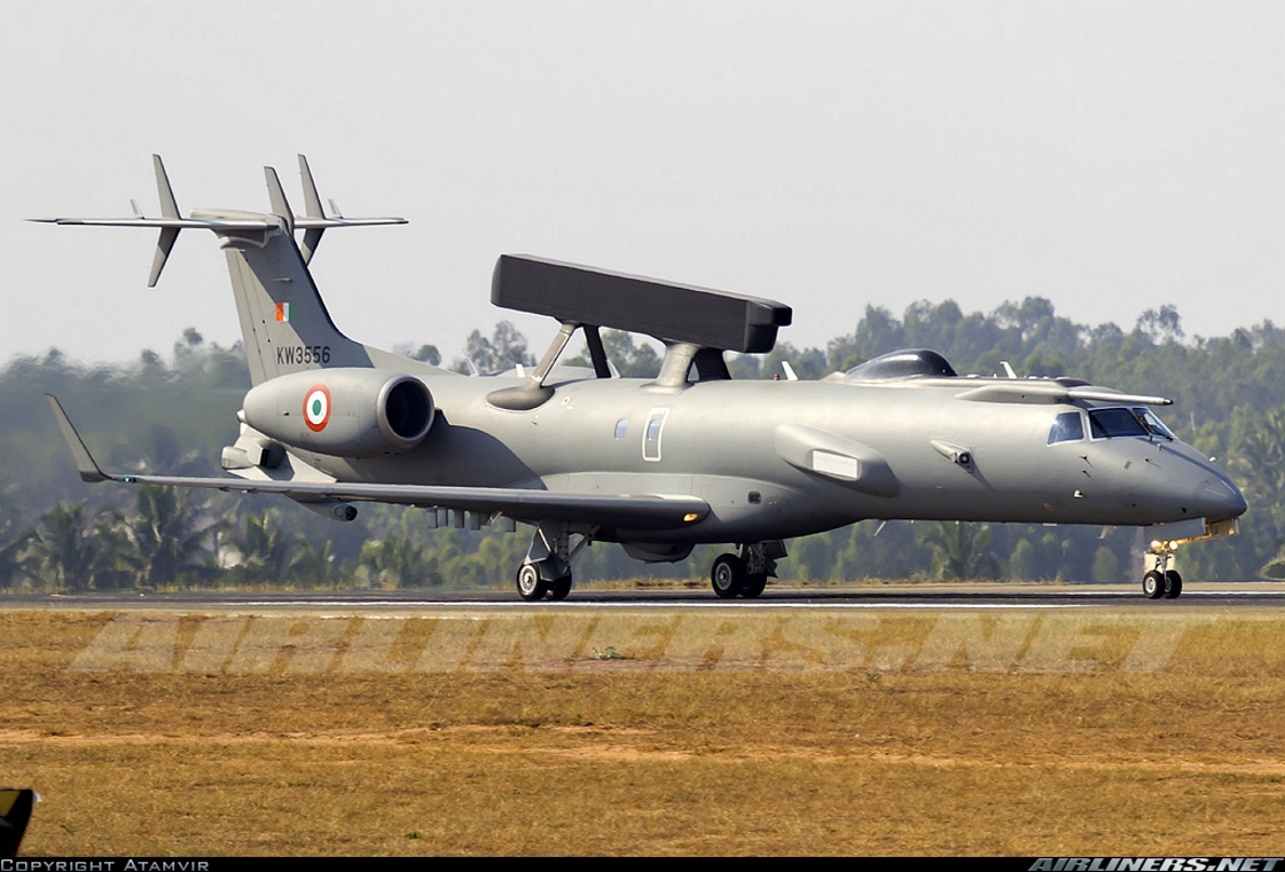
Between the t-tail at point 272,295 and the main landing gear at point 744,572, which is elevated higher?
the t-tail at point 272,295

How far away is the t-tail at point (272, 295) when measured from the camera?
136 ft

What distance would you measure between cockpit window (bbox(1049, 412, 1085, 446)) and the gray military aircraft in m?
0.03

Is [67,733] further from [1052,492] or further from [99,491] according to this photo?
[99,491]

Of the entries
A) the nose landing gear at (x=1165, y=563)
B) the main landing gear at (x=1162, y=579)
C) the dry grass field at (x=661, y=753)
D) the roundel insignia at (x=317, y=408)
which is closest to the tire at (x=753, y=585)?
the nose landing gear at (x=1165, y=563)

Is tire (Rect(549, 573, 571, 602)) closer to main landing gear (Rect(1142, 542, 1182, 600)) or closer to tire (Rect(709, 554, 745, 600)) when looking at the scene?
tire (Rect(709, 554, 745, 600))

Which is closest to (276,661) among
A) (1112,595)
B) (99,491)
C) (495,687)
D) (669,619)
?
(495,687)

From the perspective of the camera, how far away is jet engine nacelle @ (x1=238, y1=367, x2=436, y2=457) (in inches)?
1455

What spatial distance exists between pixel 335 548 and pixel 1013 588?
51.1 metres

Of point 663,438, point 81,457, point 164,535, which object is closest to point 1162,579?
point 663,438

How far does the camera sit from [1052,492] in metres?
29.8

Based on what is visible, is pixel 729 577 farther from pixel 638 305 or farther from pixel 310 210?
pixel 310 210

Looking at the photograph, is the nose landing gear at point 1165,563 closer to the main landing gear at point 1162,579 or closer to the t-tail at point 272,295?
the main landing gear at point 1162,579

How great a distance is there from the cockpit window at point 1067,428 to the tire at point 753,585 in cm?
684

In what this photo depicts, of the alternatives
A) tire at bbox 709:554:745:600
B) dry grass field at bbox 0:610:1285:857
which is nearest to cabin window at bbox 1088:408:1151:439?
dry grass field at bbox 0:610:1285:857
